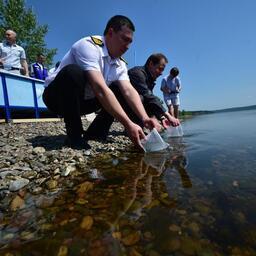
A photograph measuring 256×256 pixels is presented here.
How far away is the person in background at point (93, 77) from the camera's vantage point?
292cm

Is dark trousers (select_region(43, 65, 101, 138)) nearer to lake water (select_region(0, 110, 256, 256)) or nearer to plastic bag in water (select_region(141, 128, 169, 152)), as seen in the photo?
plastic bag in water (select_region(141, 128, 169, 152))

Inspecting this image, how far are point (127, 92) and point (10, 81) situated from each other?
4.57 meters

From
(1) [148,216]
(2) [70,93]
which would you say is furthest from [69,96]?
(1) [148,216]

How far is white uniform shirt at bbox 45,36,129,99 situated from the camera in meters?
3.05

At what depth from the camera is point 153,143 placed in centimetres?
327

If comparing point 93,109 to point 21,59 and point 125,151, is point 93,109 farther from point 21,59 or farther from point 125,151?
point 21,59

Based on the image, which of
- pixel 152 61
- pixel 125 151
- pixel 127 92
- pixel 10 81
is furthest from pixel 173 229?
pixel 10 81

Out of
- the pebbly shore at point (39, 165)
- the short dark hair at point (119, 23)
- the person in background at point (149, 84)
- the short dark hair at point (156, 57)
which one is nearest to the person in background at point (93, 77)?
the short dark hair at point (119, 23)

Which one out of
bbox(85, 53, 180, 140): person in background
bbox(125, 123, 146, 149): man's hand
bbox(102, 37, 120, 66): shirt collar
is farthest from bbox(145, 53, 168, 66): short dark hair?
bbox(125, 123, 146, 149): man's hand

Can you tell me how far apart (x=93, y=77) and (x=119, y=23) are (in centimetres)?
77

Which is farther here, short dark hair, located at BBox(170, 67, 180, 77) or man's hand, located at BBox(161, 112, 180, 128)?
short dark hair, located at BBox(170, 67, 180, 77)

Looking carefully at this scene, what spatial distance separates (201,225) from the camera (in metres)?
1.33

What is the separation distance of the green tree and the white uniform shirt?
24.9 metres

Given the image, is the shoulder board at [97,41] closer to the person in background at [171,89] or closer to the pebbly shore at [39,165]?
the pebbly shore at [39,165]
